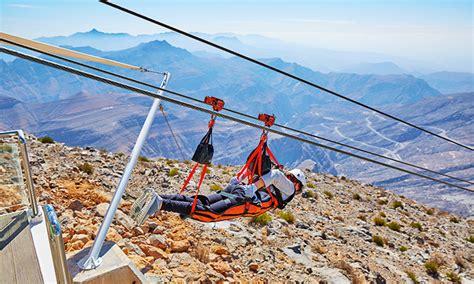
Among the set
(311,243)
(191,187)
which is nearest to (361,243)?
(311,243)

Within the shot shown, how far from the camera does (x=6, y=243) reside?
3852mm

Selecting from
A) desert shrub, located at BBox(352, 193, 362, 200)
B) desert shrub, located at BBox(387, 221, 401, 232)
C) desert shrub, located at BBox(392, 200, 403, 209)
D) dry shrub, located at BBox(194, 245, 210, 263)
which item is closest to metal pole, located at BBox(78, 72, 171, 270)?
dry shrub, located at BBox(194, 245, 210, 263)

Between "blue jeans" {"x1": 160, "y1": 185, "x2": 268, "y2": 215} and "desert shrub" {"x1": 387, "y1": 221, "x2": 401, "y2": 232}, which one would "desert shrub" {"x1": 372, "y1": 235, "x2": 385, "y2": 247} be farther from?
"blue jeans" {"x1": 160, "y1": 185, "x2": 268, "y2": 215}

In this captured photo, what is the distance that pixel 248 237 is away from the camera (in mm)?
10805

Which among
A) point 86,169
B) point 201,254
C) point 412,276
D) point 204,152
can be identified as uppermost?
point 204,152

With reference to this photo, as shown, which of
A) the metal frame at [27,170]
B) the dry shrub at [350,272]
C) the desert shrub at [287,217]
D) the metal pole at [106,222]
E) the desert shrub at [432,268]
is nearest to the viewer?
the metal frame at [27,170]

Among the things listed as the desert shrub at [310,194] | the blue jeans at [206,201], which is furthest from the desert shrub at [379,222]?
the blue jeans at [206,201]

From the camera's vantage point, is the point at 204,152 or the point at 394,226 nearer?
the point at 204,152

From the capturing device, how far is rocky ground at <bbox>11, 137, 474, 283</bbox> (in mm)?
8438

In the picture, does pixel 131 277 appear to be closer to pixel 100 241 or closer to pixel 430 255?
pixel 100 241

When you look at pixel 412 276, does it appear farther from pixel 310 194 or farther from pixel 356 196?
pixel 356 196

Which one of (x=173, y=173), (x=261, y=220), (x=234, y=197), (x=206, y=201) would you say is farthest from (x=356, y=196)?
(x=206, y=201)

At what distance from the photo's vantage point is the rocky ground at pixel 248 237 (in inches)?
332

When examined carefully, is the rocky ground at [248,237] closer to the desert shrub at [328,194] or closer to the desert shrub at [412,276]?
the desert shrub at [412,276]
